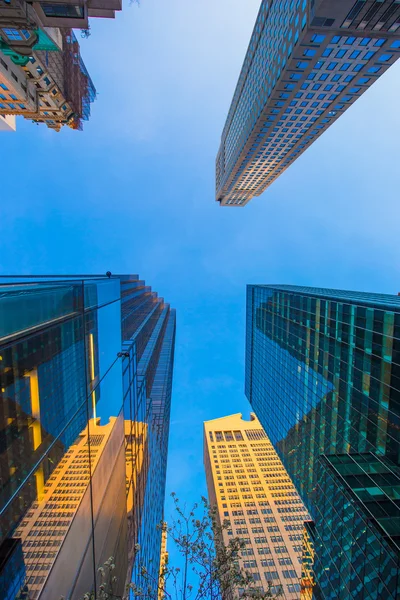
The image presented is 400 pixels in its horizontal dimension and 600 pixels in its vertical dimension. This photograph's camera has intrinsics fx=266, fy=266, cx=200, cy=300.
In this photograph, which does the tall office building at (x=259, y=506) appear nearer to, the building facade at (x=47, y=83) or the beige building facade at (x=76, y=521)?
the beige building facade at (x=76, y=521)

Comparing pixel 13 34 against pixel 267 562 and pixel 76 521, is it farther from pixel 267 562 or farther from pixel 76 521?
pixel 267 562

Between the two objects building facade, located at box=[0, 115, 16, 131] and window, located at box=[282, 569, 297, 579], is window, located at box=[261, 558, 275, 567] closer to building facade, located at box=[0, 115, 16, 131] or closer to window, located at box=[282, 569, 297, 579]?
window, located at box=[282, 569, 297, 579]

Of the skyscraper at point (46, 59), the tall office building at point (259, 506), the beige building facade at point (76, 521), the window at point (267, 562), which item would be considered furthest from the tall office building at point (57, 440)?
the window at point (267, 562)

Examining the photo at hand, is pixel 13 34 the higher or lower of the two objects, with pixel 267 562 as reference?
higher

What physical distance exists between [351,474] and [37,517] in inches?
1109

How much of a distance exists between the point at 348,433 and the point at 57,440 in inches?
1233

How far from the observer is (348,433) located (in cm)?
2959

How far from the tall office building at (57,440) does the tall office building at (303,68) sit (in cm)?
5149

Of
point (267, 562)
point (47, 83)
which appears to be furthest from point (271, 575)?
point (47, 83)

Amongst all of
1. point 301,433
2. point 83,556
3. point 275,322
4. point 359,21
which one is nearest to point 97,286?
point 83,556

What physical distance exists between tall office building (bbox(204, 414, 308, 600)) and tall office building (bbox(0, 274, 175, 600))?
211 feet

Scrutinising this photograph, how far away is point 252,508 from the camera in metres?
85.6

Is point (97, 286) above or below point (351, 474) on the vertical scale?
above

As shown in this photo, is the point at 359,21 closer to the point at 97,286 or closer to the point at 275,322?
the point at 275,322
